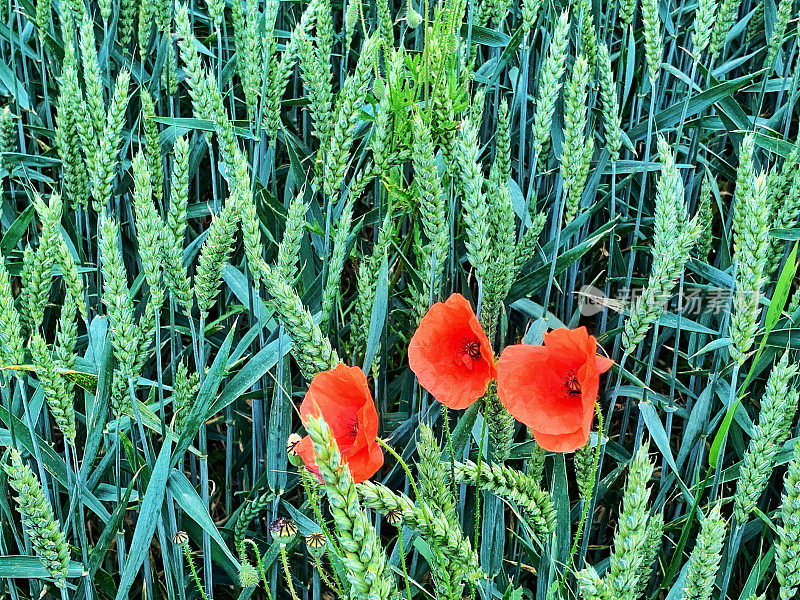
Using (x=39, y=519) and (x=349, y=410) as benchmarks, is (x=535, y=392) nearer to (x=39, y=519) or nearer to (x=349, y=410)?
(x=349, y=410)

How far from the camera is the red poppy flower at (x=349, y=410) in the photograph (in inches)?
28.1

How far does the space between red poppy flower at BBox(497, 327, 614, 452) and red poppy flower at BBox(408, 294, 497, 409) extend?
1.1 inches

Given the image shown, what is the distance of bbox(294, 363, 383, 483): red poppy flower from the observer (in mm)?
714

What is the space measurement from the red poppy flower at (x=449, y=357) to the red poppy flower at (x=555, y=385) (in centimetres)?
3

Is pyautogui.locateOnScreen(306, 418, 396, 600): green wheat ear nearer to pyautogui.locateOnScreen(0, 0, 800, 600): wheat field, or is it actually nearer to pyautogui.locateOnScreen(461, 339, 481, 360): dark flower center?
pyautogui.locateOnScreen(0, 0, 800, 600): wheat field

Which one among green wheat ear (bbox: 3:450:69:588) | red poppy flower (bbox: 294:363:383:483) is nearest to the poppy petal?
red poppy flower (bbox: 294:363:383:483)

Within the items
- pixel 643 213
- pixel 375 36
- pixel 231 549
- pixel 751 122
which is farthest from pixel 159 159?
pixel 751 122

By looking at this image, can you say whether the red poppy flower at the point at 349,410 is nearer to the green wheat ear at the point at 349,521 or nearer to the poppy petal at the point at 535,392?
the poppy petal at the point at 535,392

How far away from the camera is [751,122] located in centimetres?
111

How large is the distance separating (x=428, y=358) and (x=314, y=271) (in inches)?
11.1

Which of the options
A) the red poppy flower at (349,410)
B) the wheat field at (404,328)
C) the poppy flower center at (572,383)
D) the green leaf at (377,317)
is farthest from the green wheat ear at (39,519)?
the poppy flower center at (572,383)

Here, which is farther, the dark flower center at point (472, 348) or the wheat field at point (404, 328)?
the dark flower center at point (472, 348)

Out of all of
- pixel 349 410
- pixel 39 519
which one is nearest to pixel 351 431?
pixel 349 410

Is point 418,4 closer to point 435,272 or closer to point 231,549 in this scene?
point 435,272
